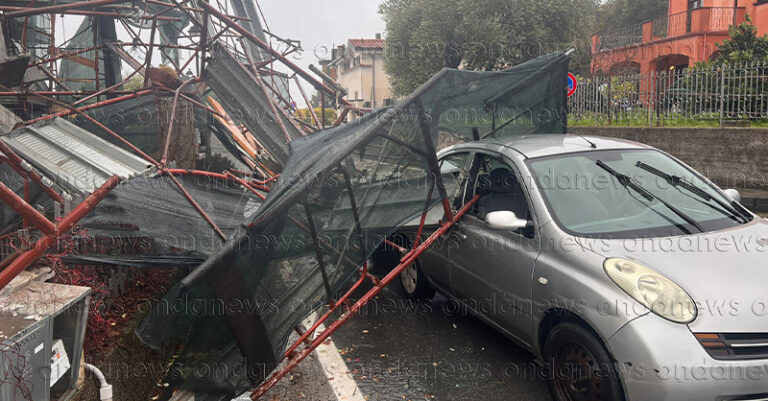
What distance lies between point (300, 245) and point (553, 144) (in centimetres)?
229

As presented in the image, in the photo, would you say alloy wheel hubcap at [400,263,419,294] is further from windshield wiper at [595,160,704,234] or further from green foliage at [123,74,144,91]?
green foliage at [123,74,144,91]

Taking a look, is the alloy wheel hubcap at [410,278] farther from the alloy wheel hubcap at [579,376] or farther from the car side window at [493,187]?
the alloy wheel hubcap at [579,376]

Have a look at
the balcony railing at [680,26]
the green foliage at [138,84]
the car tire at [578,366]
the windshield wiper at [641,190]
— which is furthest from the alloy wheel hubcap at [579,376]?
the balcony railing at [680,26]

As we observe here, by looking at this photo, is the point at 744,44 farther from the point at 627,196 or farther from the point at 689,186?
the point at 627,196

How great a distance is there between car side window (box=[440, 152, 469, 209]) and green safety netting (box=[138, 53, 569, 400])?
1.71ft

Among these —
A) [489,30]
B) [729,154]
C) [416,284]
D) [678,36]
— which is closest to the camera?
[416,284]

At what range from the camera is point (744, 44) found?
1259cm

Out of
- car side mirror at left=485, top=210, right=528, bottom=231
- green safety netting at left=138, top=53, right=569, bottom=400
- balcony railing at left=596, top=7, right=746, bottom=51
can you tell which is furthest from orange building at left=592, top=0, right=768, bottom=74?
green safety netting at left=138, top=53, right=569, bottom=400

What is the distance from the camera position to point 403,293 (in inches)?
227

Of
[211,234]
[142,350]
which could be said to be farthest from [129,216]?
Result: [142,350]

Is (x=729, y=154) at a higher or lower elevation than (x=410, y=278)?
higher

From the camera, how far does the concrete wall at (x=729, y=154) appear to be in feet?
28.6

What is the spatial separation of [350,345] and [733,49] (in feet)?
44.1

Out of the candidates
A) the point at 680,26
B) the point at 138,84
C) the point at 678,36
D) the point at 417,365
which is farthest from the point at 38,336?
the point at 680,26
